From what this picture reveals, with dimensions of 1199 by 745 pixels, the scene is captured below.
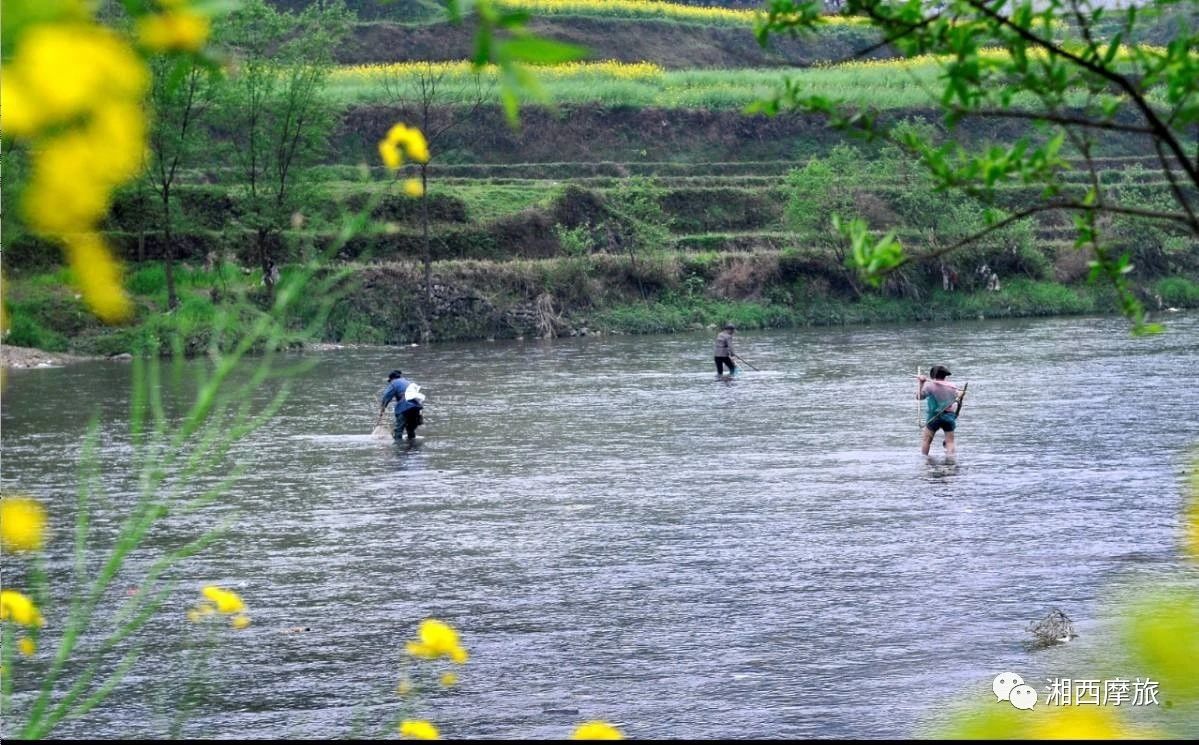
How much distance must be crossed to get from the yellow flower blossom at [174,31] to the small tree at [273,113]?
5188 cm

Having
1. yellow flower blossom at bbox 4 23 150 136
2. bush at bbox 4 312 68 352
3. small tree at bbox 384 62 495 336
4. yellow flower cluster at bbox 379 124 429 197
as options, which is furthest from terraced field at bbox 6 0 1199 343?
yellow flower blossom at bbox 4 23 150 136

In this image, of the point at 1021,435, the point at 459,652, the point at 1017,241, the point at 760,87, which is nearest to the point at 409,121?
the point at 760,87

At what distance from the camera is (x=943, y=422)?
22109 millimetres

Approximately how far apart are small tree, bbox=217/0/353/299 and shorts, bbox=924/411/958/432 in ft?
113

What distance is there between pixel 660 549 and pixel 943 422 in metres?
7.08

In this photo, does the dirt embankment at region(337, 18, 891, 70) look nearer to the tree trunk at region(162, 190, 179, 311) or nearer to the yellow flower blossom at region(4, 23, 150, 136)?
the tree trunk at region(162, 190, 179, 311)

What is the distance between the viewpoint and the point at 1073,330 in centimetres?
4869

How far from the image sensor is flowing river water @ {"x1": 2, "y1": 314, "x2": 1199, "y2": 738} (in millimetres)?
11078

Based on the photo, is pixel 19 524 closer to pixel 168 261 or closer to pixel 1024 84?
pixel 1024 84

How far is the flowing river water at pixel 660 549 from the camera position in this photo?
1108 cm

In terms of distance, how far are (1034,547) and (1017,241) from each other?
159 ft

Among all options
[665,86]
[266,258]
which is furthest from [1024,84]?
A: [665,86]

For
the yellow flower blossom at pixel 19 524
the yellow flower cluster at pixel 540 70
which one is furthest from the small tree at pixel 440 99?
the yellow flower blossom at pixel 19 524

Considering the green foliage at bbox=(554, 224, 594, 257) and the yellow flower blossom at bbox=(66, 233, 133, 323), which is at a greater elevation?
the green foliage at bbox=(554, 224, 594, 257)
